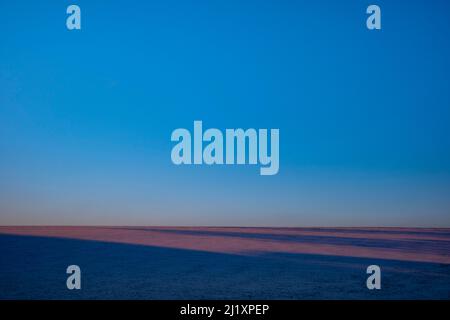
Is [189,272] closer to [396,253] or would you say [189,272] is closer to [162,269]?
[162,269]

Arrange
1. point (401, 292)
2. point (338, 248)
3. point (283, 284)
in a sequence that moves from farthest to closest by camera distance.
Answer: point (338, 248)
point (283, 284)
point (401, 292)

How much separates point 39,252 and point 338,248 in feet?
22.9

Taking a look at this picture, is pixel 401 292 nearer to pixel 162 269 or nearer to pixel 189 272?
pixel 189 272

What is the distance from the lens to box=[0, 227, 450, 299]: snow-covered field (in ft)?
19.0

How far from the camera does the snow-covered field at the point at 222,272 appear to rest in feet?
19.0

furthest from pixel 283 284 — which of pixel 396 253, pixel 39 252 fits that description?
pixel 39 252

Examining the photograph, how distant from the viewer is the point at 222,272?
711cm
